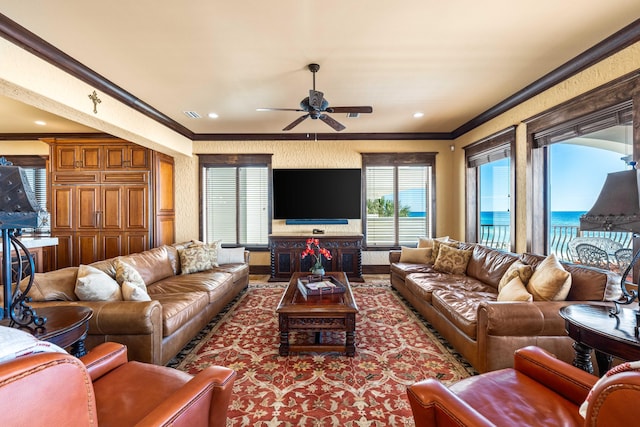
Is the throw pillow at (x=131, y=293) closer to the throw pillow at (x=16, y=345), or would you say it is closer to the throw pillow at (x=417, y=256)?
the throw pillow at (x=16, y=345)

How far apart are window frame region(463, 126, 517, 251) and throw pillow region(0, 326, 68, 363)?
4820 millimetres

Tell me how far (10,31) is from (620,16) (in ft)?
16.1

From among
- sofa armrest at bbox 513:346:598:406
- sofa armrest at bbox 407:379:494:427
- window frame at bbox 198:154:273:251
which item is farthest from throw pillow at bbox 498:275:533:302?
window frame at bbox 198:154:273:251

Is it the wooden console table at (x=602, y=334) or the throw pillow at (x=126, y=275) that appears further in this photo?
the throw pillow at (x=126, y=275)

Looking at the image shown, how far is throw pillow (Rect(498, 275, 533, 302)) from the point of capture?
230cm

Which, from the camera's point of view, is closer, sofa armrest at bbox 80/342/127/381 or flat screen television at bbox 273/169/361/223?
sofa armrest at bbox 80/342/127/381

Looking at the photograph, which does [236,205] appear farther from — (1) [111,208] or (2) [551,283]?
(2) [551,283]

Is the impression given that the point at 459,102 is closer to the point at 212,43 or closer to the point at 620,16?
the point at 620,16

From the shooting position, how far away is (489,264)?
3492 mm

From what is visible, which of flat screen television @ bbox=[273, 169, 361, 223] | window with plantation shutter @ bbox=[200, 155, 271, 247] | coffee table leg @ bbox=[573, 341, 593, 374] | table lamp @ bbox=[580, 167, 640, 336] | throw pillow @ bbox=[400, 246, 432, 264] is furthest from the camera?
window with plantation shutter @ bbox=[200, 155, 271, 247]

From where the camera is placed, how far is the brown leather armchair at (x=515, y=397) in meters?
1.10

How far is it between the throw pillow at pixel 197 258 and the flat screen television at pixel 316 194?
66.9 inches

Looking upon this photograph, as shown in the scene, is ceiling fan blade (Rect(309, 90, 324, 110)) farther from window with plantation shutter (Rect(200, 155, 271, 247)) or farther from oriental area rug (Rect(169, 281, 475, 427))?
window with plantation shutter (Rect(200, 155, 271, 247))

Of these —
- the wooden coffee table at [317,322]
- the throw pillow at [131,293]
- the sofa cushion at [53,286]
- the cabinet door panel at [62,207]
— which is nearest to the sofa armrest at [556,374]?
the wooden coffee table at [317,322]
